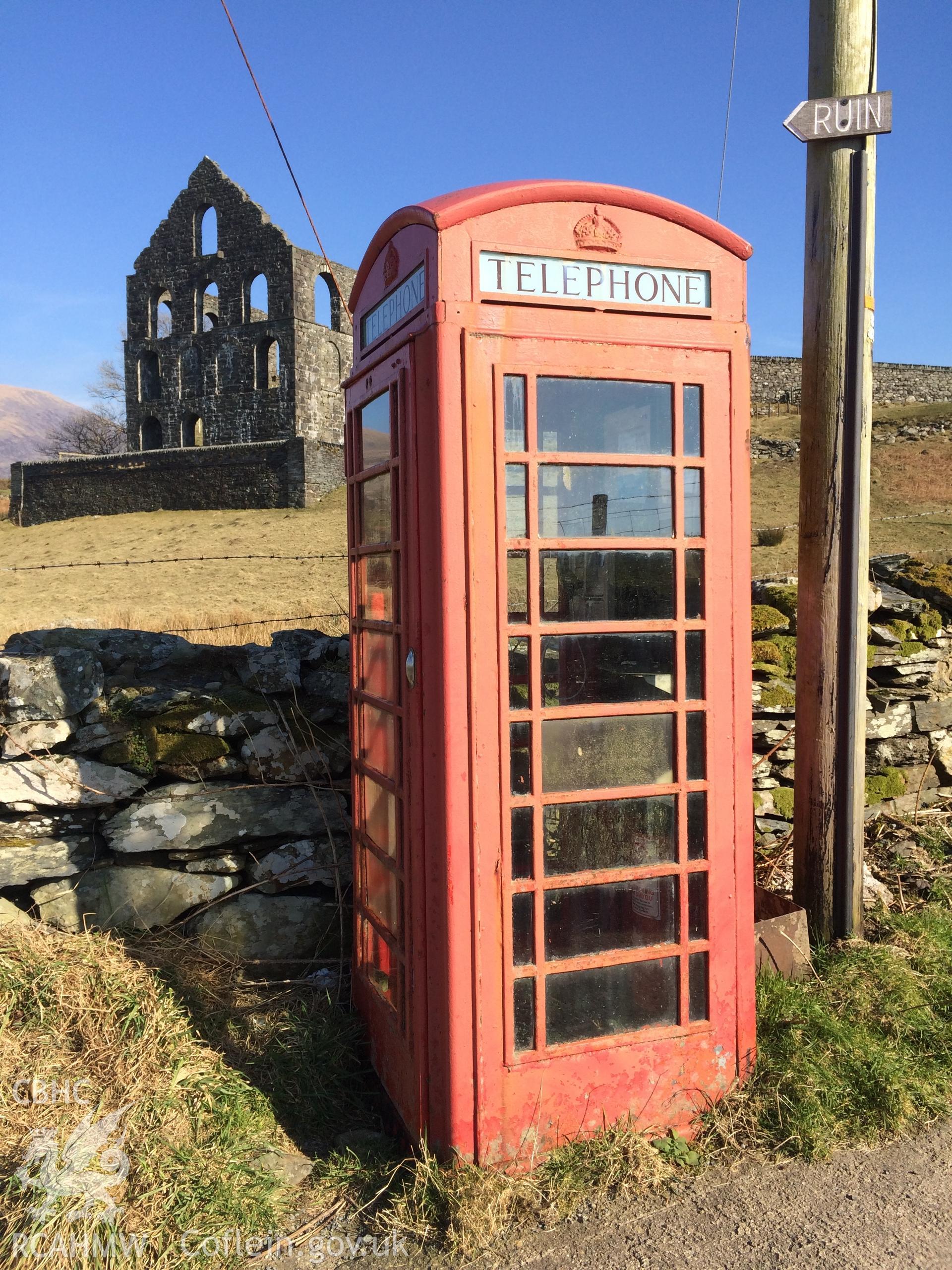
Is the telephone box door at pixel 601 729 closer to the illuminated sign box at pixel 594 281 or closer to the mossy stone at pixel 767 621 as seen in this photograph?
the illuminated sign box at pixel 594 281

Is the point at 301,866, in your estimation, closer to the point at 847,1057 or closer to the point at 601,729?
the point at 601,729

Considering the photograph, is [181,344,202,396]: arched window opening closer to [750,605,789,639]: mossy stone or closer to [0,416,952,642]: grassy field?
[0,416,952,642]: grassy field

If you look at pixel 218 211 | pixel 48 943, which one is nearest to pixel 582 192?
pixel 48 943

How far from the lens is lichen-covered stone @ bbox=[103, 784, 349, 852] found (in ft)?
12.7

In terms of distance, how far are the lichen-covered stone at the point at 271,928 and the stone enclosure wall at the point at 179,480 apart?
1091 inches

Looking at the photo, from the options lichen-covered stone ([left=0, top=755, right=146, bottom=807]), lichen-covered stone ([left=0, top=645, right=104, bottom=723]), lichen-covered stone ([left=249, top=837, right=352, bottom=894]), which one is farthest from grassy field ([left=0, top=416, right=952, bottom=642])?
lichen-covered stone ([left=249, top=837, right=352, bottom=894])

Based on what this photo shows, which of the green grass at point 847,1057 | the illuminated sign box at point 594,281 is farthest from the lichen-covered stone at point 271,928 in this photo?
the illuminated sign box at point 594,281

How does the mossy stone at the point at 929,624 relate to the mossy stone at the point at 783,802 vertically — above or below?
above

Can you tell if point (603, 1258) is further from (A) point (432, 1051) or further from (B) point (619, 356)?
(B) point (619, 356)

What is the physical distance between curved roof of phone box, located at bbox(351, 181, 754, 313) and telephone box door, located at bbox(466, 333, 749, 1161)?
1.18 ft

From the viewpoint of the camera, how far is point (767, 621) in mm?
5391

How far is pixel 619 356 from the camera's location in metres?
2.74

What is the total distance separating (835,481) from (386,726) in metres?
2.20

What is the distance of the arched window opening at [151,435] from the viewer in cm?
4100
